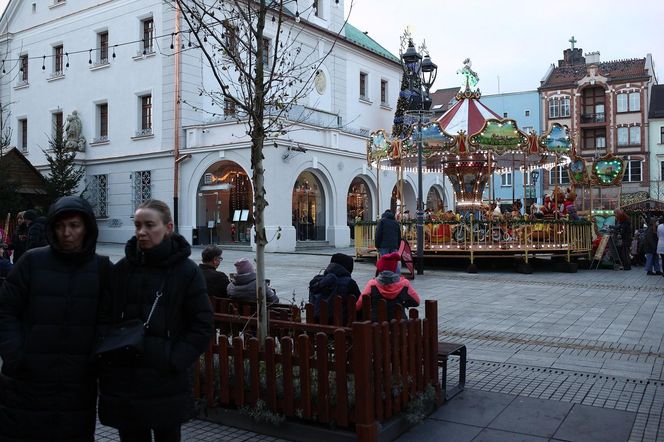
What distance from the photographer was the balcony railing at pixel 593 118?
182ft

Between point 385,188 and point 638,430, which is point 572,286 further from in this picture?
point 385,188

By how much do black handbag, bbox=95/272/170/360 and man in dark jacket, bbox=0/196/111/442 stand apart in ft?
0.44

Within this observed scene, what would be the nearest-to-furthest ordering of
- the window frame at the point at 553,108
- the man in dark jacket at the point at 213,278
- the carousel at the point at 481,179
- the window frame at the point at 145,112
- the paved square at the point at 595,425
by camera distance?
the paved square at the point at 595,425 < the man in dark jacket at the point at 213,278 < the carousel at the point at 481,179 < the window frame at the point at 145,112 < the window frame at the point at 553,108

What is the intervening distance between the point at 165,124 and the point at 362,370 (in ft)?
78.7

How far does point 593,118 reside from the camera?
184ft

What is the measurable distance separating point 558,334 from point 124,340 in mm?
6873

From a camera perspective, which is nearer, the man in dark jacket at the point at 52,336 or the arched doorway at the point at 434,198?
the man in dark jacket at the point at 52,336

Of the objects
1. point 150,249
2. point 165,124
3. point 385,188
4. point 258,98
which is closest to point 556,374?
point 258,98

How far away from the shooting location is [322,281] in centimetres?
597

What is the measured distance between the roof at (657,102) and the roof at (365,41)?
2874cm

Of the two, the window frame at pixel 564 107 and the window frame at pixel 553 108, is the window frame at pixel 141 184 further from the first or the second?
the window frame at pixel 564 107

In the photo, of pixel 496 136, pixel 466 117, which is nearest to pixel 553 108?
pixel 466 117

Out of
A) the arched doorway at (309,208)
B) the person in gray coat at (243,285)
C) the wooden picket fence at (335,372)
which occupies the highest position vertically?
the arched doorway at (309,208)

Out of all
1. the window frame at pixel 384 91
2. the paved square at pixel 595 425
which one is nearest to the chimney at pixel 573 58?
the window frame at pixel 384 91
